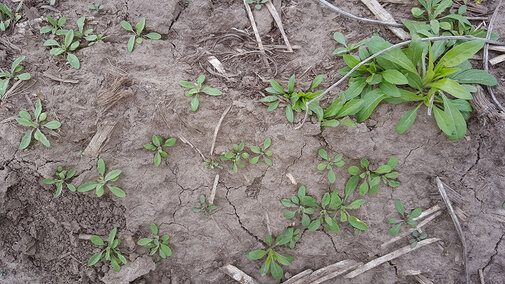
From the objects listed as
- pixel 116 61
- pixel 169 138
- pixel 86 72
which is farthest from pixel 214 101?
pixel 86 72

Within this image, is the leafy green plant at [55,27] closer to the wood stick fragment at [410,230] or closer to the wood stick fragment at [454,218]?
the wood stick fragment at [410,230]

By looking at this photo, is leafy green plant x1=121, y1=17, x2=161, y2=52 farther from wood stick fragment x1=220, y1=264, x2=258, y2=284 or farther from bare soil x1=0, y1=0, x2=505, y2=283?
wood stick fragment x1=220, y1=264, x2=258, y2=284

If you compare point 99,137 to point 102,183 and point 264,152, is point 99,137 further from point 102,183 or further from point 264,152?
point 264,152

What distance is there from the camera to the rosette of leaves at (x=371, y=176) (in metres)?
2.68

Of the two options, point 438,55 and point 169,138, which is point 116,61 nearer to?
point 169,138

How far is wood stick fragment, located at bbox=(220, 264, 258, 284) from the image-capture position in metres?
2.87

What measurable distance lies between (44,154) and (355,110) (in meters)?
2.58

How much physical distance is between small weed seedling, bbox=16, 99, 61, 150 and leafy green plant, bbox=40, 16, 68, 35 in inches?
26.7

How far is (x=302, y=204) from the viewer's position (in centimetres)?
286

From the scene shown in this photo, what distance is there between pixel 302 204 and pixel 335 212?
1.00ft

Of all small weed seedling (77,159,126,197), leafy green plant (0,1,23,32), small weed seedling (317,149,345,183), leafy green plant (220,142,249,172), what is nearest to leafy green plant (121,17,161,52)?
leafy green plant (0,1,23,32)

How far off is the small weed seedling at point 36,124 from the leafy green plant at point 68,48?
0.44 meters

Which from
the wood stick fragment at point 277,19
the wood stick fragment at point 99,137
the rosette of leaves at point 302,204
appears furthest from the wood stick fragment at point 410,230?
the wood stick fragment at point 99,137

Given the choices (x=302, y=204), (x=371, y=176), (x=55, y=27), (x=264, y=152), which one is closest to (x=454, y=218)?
(x=371, y=176)
